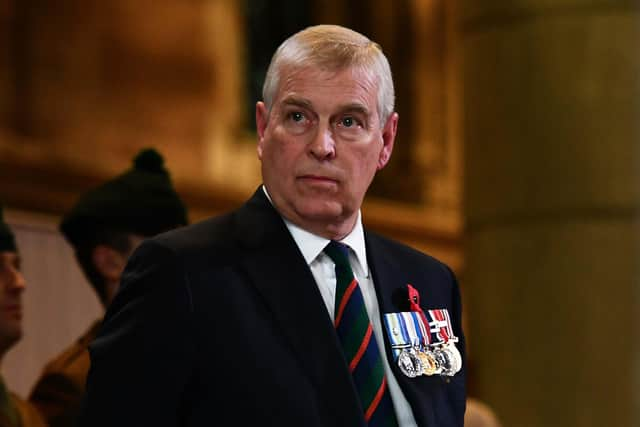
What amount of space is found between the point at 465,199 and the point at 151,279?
20.8ft

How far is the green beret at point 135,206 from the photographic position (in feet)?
14.5

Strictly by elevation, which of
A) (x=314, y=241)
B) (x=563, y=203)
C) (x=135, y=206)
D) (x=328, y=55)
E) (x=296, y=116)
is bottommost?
(x=563, y=203)

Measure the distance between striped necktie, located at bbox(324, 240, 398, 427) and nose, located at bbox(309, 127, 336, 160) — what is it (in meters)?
0.18

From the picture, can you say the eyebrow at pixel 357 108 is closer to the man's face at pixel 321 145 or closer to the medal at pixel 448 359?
the man's face at pixel 321 145

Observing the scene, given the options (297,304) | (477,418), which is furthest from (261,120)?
(477,418)

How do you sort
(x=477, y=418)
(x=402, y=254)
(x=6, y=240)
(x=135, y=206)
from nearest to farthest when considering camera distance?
(x=402, y=254)
(x=135, y=206)
(x=6, y=240)
(x=477, y=418)

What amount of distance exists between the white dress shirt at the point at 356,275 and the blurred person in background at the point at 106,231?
163cm

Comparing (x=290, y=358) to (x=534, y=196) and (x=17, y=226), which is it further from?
(x=534, y=196)

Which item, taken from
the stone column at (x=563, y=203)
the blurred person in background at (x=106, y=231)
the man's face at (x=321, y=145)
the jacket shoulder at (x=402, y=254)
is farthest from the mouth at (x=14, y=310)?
Answer: the stone column at (x=563, y=203)

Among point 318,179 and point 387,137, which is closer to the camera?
point 318,179

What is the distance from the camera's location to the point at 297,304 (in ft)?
8.81

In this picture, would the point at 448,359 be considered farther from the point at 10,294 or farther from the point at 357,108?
the point at 10,294

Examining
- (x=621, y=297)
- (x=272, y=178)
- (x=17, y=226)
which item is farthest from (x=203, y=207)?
(x=272, y=178)

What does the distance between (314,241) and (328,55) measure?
33 centimetres
